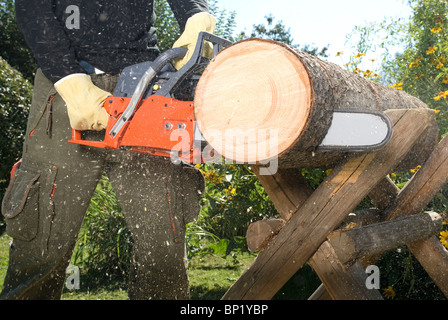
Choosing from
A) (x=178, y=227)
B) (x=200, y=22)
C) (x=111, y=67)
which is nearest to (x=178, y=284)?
(x=178, y=227)

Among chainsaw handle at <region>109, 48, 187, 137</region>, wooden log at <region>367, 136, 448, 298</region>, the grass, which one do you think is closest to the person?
chainsaw handle at <region>109, 48, 187, 137</region>

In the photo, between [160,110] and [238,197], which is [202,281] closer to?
[238,197]

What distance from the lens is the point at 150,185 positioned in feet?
6.80

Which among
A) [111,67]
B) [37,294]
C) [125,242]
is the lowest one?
[125,242]

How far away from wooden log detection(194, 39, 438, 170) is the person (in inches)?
18.7

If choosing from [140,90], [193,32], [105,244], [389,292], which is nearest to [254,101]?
[140,90]

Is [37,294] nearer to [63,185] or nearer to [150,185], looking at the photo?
[63,185]

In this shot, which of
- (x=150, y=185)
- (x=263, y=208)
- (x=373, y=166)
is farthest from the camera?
(x=263, y=208)

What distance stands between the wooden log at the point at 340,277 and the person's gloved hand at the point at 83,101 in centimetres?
99

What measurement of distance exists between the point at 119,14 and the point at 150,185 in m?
0.79

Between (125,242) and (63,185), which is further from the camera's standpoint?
(125,242)

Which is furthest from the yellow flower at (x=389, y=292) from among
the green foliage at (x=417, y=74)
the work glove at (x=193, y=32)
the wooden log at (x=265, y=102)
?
the work glove at (x=193, y=32)

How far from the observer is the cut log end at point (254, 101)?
1362mm

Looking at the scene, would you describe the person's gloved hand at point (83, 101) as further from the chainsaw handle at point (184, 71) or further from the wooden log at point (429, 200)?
the wooden log at point (429, 200)
